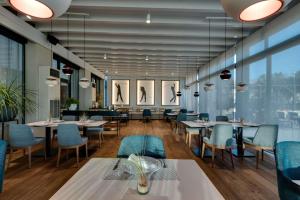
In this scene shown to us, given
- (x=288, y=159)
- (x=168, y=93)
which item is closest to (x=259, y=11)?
(x=288, y=159)

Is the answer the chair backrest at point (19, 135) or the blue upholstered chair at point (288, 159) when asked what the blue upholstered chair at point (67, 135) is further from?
the blue upholstered chair at point (288, 159)

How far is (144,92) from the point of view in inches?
580

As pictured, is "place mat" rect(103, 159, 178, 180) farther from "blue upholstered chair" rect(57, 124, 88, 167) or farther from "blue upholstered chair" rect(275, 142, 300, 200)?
"blue upholstered chair" rect(57, 124, 88, 167)

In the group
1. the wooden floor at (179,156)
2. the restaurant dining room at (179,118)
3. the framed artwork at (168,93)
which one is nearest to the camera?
the restaurant dining room at (179,118)

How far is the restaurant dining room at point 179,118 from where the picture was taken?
4.23ft

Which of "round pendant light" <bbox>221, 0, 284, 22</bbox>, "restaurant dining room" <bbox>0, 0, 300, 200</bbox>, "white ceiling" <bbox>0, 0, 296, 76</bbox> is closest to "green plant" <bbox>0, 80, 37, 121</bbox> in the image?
"restaurant dining room" <bbox>0, 0, 300, 200</bbox>

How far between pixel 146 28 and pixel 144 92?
921 cm

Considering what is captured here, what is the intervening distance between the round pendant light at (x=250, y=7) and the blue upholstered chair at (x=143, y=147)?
4.75ft

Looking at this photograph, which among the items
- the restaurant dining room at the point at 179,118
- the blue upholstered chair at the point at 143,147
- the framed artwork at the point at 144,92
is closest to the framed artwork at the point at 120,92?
the framed artwork at the point at 144,92

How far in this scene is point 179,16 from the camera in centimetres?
489

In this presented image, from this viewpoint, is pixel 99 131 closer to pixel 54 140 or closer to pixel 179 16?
pixel 54 140

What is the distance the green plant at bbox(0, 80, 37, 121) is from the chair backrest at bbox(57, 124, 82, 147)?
104cm

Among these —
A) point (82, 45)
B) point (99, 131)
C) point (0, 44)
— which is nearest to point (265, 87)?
point (99, 131)

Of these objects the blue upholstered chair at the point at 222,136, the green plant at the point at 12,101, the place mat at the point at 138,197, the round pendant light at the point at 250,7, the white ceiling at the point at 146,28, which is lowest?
the blue upholstered chair at the point at 222,136
